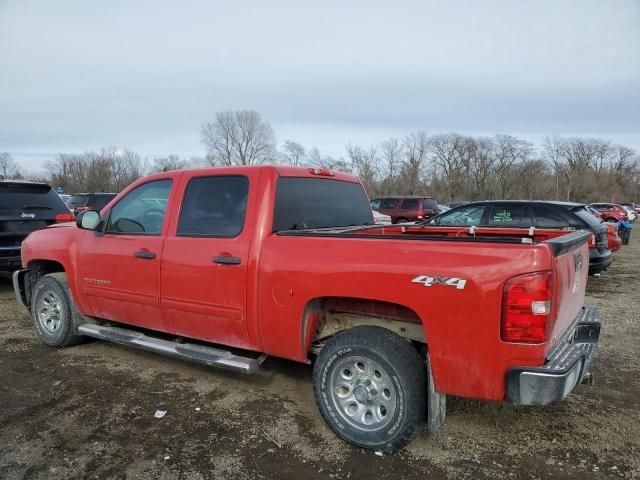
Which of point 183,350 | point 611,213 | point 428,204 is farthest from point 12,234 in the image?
point 611,213

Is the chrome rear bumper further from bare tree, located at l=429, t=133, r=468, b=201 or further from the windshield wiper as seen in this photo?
bare tree, located at l=429, t=133, r=468, b=201

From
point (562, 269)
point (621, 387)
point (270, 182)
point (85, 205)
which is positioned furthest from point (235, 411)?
point (85, 205)

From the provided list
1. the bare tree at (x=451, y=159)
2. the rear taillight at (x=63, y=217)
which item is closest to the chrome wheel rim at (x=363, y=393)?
the rear taillight at (x=63, y=217)

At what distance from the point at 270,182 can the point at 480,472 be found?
242 centimetres

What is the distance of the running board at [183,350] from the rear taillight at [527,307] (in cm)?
189

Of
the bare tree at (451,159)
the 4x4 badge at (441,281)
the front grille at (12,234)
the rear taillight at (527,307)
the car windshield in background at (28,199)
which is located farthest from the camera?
the bare tree at (451,159)

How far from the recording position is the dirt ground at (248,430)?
304cm

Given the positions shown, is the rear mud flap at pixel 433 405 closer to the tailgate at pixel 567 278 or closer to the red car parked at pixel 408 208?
the tailgate at pixel 567 278

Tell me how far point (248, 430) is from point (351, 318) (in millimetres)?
1085

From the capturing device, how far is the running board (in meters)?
3.70

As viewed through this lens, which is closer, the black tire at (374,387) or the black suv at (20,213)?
the black tire at (374,387)

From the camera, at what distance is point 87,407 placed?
3877 mm

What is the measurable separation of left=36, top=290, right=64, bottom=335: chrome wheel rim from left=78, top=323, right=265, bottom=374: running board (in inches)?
18.8

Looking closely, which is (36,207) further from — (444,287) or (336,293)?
(444,287)
